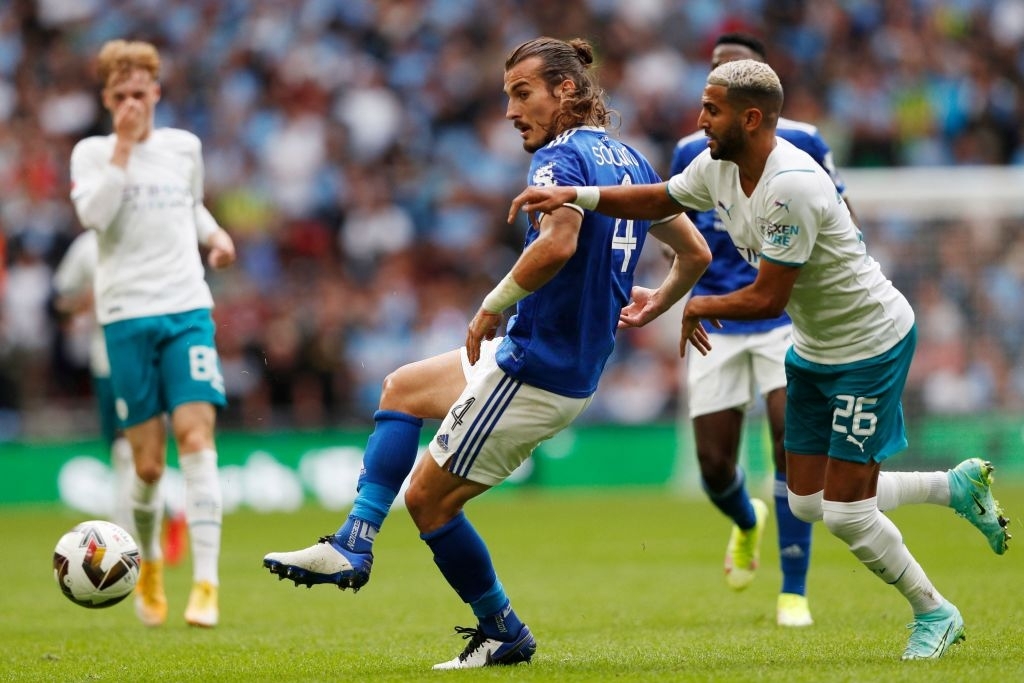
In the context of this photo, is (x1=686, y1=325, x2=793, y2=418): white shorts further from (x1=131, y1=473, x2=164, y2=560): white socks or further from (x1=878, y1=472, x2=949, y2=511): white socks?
(x1=131, y1=473, x2=164, y2=560): white socks

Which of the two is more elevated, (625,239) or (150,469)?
(625,239)

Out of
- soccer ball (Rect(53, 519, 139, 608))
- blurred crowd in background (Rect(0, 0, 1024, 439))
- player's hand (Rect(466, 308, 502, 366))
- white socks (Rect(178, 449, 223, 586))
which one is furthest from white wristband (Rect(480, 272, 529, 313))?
blurred crowd in background (Rect(0, 0, 1024, 439))

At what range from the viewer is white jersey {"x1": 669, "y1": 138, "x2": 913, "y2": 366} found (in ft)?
18.2

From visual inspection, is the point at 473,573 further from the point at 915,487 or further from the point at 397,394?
the point at 915,487

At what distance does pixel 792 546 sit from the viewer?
25.7 ft

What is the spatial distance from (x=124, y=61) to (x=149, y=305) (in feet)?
4.23

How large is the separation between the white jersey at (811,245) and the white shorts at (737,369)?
2187 mm

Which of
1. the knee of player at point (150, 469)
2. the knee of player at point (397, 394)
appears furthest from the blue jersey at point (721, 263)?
the knee of player at point (150, 469)

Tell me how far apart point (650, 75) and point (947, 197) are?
5856 mm

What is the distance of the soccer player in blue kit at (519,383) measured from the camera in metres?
5.77

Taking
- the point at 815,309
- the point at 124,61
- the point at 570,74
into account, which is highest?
the point at 570,74


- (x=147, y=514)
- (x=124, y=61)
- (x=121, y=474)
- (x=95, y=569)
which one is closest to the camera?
(x=95, y=569)

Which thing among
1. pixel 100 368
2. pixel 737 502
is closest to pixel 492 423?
pixel 737 502

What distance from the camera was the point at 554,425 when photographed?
5883 millimetres
